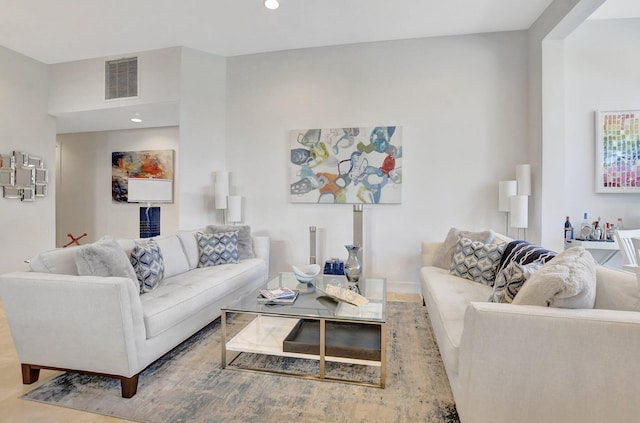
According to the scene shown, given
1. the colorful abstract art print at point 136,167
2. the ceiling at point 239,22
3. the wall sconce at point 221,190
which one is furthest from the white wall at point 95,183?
the wall sconce at point 221,190

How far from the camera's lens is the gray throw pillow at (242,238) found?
3383 mm

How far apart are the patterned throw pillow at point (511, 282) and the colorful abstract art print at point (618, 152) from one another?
A: 259cm

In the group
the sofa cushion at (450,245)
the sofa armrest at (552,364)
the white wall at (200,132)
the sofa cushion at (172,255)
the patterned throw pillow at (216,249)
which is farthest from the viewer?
the white wall at (200,132)

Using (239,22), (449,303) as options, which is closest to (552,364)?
(449,303)

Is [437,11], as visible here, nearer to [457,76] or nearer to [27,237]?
[457,76]

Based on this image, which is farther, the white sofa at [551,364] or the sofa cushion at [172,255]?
the sofa cushion at [172,255]

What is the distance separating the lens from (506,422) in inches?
47.4

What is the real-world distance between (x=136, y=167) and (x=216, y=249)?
2991 mm

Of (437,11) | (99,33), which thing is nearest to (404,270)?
(437,11)

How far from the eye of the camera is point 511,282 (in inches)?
61.5

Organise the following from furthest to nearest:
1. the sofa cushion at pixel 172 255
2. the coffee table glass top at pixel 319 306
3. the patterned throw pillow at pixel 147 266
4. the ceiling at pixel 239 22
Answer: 1. the ceiling at pixel 239 22
2. the sofa cushion at pixel 172 255
3. the patterned throw pillow at pixel 147 266
4. the coffee table glass top at pixel 319 306

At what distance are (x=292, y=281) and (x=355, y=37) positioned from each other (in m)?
2.90

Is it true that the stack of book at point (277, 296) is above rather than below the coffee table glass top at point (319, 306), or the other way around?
above

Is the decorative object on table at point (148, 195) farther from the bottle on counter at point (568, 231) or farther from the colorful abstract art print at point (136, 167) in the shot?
the bottle on counter at point (568, 231)
